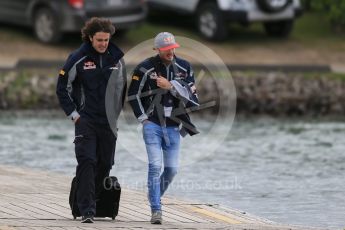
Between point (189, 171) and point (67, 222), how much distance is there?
19.4 feet

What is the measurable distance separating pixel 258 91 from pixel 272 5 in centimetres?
271

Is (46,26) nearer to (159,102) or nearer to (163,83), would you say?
(159,102)

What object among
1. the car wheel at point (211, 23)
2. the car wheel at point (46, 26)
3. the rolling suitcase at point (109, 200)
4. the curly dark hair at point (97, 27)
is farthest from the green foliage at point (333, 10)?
the curly dark hair at point (97, 27)

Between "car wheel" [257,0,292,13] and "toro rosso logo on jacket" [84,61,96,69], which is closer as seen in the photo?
"toro rosso logo on jacket" [84,61,96,69]

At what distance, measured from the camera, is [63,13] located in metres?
25.1

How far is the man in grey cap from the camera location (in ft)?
Result: 37.0

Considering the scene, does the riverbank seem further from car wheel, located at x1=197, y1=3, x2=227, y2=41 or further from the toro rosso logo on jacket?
the toro rosso logo on jacket

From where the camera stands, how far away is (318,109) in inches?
960

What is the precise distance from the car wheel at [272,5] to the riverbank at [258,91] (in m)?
2.06

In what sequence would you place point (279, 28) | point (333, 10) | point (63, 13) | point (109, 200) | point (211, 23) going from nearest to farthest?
1. point (109, 200)
2. point (63, 13)
3. point (211, 23)
4. point (333, 10)
5. point (279, 28)

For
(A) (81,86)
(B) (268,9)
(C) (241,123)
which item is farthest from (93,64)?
(B) (268,9)

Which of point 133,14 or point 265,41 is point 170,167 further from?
point 265,41

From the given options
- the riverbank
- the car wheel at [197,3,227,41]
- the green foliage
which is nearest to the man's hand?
the riverbank

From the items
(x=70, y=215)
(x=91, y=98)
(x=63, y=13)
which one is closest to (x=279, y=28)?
(x=63, y=13)
